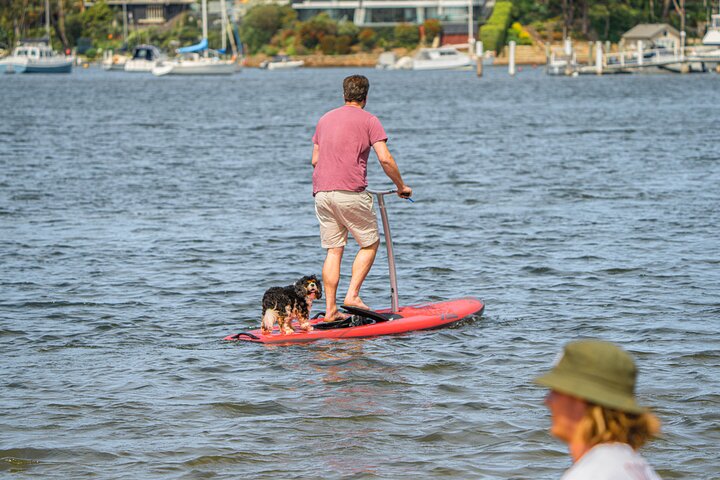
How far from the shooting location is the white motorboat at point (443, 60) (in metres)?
137

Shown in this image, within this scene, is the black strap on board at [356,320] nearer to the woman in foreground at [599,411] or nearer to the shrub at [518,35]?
the woman in foreground at [599,411]

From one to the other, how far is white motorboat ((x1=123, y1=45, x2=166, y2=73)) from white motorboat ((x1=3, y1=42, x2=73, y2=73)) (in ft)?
31.0

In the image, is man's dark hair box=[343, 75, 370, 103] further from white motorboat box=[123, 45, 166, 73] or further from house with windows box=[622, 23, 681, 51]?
white motorboat box=[123, 45, 166, 73]

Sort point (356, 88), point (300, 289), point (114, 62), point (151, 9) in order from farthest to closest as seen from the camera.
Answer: point (151, 9)
point (114, 62)
point (300, 289)
point (356, 88)

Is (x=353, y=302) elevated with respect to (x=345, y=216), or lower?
lower

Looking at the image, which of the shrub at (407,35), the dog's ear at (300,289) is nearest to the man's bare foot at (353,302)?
the dog's ear at (300,289)

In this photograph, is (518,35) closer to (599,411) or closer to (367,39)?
(367,39)

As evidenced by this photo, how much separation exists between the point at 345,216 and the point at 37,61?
13122cm

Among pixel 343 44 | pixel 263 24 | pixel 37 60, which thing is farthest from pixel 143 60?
pixel 343 44

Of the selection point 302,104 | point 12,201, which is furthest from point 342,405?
point 302,104

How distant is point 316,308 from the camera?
13.7m

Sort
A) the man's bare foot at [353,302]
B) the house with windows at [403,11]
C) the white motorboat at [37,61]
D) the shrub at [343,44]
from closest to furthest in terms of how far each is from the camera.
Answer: the man's bare foot at [353,302], the white motorboat at [37,61], the shrub at [343,44], the house with windows at [403,11]

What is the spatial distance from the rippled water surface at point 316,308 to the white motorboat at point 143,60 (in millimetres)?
112992

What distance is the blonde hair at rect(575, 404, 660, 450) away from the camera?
363 centimetres
